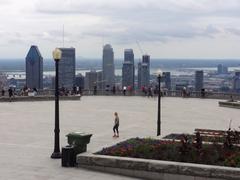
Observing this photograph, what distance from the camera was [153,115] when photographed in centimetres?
3494

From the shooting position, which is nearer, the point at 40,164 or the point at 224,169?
the point at 224,169

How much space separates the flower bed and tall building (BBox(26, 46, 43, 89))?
175 feet

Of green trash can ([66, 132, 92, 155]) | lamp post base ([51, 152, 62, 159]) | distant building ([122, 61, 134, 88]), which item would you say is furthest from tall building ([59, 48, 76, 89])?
green trash can ([66, 132, 92, 155])

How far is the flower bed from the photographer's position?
1525 centimetres

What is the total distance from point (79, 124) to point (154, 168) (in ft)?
47.5

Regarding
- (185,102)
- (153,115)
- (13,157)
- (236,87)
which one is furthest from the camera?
(236,87)

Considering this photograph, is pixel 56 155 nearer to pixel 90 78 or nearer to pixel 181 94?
pixel 181 94

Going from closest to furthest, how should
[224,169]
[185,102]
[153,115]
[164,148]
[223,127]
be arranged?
1. [224,169]
2. [164,148]
3. [223,127]
4. [153,115]
5. [185,102]

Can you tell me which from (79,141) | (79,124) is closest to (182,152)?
(79,141)

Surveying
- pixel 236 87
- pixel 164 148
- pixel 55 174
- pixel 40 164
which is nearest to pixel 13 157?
pixel 40 164

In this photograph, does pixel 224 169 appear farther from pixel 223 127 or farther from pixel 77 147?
pixel 223 127

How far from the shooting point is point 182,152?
51.3ft

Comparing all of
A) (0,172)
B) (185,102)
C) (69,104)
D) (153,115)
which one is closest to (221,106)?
(185,102)

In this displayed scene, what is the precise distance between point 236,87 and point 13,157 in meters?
55.8
